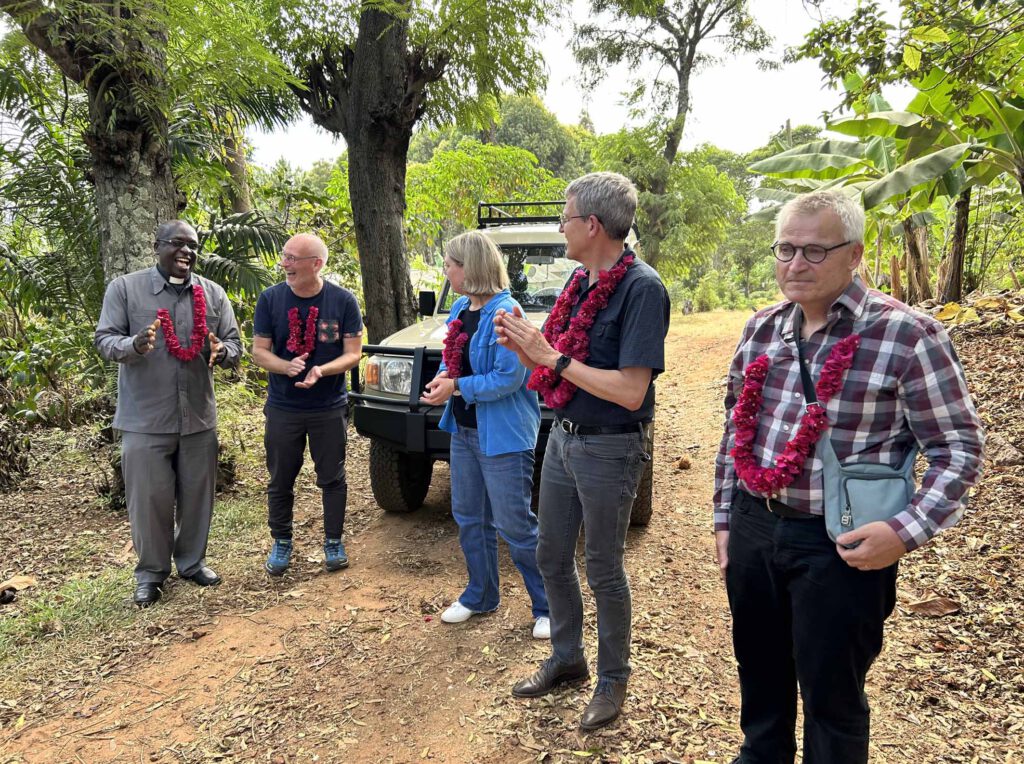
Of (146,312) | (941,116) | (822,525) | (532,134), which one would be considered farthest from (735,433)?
(532,134)

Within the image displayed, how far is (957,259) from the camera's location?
9.13 metres

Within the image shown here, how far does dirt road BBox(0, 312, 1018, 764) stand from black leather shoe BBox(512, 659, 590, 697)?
7cm

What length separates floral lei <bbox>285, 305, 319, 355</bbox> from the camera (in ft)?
13.3

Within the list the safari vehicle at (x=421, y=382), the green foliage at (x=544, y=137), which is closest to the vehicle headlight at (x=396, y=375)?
the safari vehicle at (x=421, y=382)

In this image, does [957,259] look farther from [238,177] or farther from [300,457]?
[238,177]

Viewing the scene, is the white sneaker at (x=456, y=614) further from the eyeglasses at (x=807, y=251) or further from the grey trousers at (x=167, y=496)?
the eyeglasses at (x=807, y=251)

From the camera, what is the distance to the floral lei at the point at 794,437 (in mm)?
1787

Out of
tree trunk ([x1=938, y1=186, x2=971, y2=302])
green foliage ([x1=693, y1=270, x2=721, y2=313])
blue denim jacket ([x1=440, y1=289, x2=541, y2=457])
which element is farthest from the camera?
green foliage ([x1=693, y1=270, x2=721, y2=313])

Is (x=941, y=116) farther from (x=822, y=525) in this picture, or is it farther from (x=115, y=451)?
(x=115, y=451)

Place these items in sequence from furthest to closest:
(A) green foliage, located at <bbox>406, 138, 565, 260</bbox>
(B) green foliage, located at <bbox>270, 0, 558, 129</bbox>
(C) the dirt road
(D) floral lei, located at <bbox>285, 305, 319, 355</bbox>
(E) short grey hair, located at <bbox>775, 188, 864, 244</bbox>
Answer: (A) green foliage, located at <bbox>406, 138, 565, 260</bbox> < (B) green foliage, located at <bbox>270, 0, 558, 129</bbox> < (D) floral lei, located at <bbox>285, 305, 319, 355</bbox> < (C) the dirt road < (E) short grey hair, located at <bbox>775, 188, 864, 244</bbox>

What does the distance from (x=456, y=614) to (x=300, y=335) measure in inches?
74.6

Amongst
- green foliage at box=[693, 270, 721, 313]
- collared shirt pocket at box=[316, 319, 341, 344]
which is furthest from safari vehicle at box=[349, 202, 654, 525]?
green foliage at box=[693, 270, 721, 313]

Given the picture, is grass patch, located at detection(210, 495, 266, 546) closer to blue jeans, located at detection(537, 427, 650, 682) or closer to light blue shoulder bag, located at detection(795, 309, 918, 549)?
blue jeans, located at detection(537, 427, 650, 682)

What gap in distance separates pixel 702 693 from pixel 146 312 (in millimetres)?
3561
